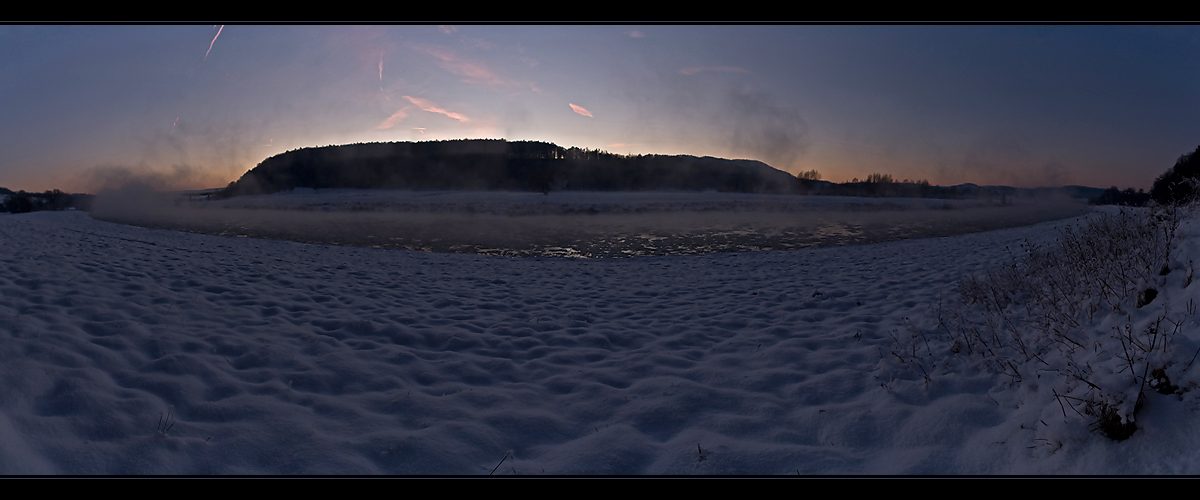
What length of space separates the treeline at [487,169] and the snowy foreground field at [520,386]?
317 feet

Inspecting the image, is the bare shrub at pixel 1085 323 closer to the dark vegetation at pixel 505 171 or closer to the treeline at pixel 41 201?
the treeline at pixel 41 201

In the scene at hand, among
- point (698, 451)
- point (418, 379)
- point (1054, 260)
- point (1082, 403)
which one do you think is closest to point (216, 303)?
point (418, 379)

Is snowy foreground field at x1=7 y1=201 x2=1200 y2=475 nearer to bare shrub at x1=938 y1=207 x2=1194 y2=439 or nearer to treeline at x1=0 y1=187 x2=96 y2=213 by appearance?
bare shrub at x1=938 y1=207 x2=1194 y2=439

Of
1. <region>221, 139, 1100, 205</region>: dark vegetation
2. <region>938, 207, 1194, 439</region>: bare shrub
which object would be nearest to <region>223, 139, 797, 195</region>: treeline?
<region>221, 139, 1100, 205</region>: dark vegetation

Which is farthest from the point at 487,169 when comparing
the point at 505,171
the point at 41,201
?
the point at 41,201

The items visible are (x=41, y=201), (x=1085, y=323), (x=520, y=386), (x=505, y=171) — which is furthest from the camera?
(x=505, y=171)

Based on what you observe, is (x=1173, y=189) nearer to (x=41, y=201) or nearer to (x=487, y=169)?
(x=41, y=201)

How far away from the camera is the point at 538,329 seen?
21.8 feet

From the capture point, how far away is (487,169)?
429 feet

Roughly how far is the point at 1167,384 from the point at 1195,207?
3732mm

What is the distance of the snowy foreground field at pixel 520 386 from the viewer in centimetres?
296

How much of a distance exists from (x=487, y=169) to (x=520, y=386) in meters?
132

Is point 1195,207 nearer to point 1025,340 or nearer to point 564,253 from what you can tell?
point 1025,340
